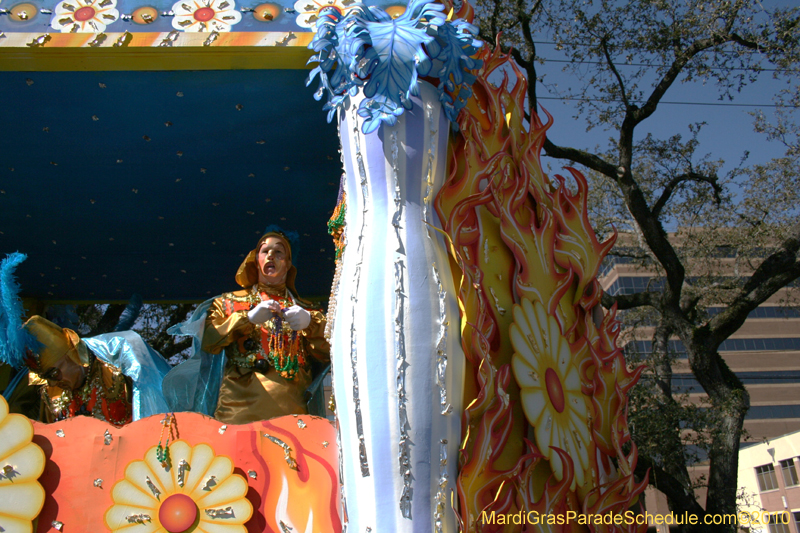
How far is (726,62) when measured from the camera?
32.6 ft

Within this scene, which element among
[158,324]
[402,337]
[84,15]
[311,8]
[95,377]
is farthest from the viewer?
[158,324]

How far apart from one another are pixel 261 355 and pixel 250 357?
76mm

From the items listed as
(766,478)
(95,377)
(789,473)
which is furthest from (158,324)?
(766,478)

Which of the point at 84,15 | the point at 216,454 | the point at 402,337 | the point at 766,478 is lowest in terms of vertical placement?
the point at 216,454

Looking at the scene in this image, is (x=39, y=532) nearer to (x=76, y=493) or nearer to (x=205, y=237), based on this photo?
(x=76, y=493)

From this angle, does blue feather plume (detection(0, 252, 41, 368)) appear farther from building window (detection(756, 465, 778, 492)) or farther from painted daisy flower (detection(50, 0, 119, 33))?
building window (detection(756, 465, 778, 492))

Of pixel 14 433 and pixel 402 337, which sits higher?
pixel 402 337

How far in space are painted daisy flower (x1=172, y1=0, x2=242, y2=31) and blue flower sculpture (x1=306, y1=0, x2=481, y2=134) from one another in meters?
0.86

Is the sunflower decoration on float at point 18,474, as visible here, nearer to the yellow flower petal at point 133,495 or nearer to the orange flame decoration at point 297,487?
the yellow flower petal at point 133,495

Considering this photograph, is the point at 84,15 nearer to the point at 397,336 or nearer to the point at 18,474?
the point at 18,474

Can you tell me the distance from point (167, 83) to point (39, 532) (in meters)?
2.88

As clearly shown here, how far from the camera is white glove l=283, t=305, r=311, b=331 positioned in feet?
15.5

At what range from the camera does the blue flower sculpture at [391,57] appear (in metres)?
3.89

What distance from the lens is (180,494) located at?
3.72m
